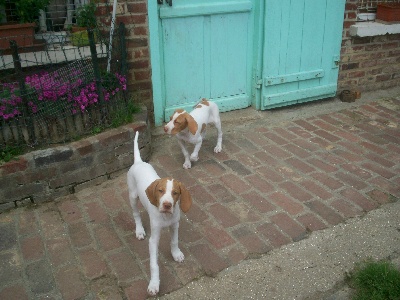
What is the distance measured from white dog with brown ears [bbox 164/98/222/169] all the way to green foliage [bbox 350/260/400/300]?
1.68 meters

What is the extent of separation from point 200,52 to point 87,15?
1.29 m

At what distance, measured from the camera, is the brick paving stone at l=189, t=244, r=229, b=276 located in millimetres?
2758

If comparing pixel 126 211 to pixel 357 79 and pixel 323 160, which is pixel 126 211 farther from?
pixel 357 79

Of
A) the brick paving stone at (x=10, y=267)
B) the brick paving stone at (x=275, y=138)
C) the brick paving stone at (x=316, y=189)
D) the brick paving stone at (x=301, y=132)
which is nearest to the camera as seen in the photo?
the brick paving stone at (x=10, y=267)

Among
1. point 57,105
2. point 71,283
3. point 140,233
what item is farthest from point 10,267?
point 57,105

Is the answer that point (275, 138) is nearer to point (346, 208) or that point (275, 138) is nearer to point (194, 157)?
point (194, 157)

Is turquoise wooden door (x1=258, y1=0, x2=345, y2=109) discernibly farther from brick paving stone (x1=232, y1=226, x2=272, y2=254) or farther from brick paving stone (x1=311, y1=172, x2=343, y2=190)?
brick paving stone (x1=232, y1=226, x2=272, y2=254)

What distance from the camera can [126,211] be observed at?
3365 mm

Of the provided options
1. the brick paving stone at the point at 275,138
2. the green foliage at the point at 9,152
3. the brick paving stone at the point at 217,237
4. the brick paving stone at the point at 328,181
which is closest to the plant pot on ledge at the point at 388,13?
the brick paving stone at the point at 275,138

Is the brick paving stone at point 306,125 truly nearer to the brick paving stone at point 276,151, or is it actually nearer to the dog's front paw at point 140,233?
the brick paving stone at point 276,151

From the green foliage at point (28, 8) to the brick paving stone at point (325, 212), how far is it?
2.99 metres

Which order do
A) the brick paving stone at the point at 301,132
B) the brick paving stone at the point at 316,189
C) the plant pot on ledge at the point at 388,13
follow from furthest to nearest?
the plant pot on ledge at the point at 388,13, the brick paving stone at the point at 301,132, the brick paving stone at the point at 316,189

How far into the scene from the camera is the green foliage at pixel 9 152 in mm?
3311

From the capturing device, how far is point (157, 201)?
244 cm
